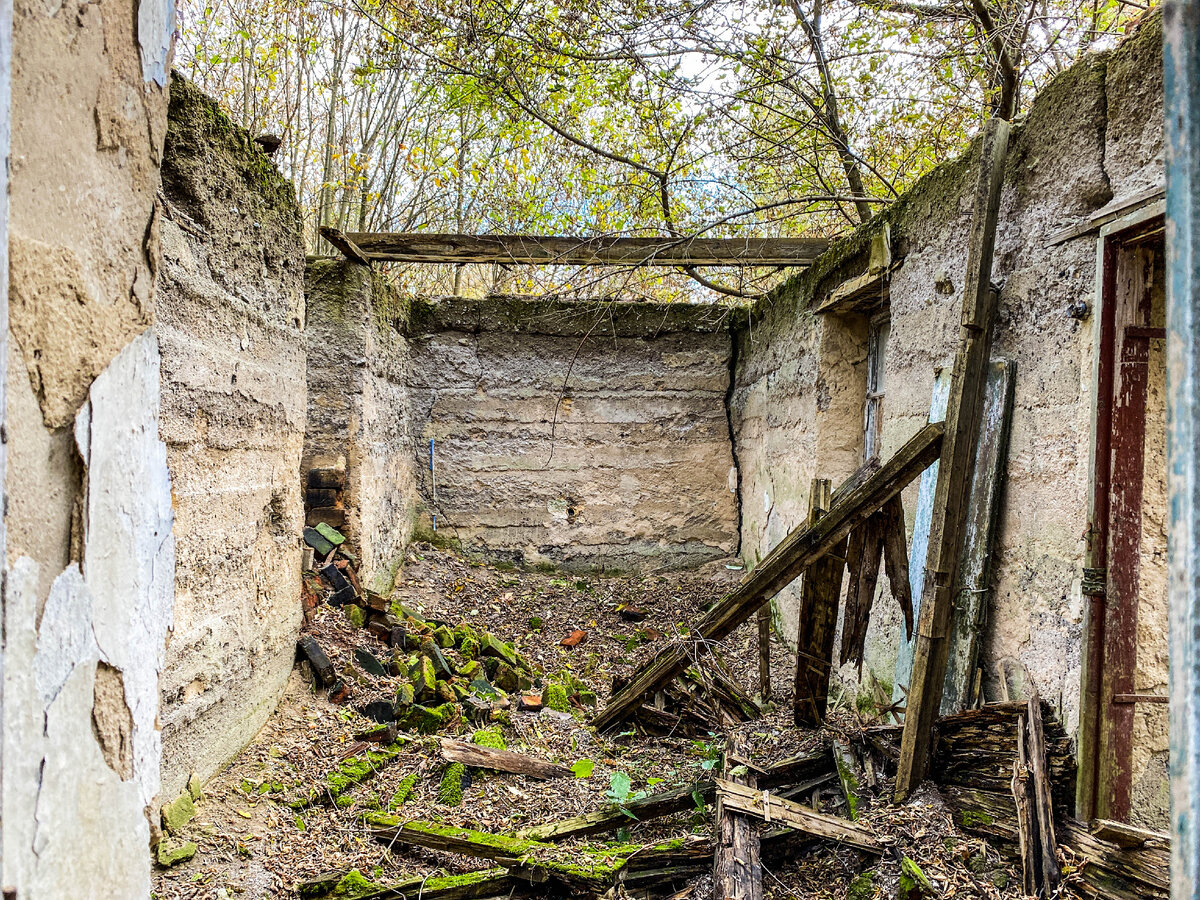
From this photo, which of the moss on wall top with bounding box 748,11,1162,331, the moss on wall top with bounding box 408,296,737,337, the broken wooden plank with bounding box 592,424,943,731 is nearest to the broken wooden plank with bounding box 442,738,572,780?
the broken wooden plank with bounding box 592,424,943,731

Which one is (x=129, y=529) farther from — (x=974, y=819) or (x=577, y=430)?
(x=577, y=430)

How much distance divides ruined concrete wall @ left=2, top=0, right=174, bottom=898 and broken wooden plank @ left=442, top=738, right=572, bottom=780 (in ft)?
5.65

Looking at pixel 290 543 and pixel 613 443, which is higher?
pixel 613 443

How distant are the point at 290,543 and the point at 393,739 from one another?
3.16 feet

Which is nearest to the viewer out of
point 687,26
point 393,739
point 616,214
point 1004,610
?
point 1004,610

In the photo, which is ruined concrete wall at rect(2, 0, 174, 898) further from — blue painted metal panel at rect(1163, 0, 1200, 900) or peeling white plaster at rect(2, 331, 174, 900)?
blue painted metal panel at rect(1163, 0, 1200, 900)

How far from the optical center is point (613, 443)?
19.8 ft

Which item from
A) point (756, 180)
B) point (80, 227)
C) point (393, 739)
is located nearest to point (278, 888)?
point (393, 739)

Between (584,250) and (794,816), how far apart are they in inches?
134

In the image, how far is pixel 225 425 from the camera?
8.02ft

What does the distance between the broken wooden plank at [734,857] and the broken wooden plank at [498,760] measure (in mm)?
805

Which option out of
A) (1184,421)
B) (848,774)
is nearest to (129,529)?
(1184,421)

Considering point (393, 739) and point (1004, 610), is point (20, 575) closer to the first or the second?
point (393, 739)

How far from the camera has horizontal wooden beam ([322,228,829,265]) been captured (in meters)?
4.38
